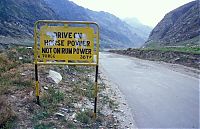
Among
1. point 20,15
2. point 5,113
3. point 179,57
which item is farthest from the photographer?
point 20,15

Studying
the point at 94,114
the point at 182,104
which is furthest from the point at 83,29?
the point at 182,104

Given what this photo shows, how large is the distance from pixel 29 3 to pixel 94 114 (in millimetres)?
137705

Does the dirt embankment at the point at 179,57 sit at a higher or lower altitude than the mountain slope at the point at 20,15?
lower

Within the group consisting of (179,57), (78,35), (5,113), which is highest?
(78,35)

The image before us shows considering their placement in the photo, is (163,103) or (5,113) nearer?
(5,113)

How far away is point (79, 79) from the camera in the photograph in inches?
564

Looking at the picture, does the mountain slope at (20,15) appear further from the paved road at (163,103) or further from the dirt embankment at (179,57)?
the paved road at (163,103)

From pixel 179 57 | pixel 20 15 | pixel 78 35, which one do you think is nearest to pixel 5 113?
pixel 78 35

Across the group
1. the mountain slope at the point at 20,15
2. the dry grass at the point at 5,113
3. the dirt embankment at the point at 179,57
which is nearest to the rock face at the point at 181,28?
the dirt embankment at the point at 179,57

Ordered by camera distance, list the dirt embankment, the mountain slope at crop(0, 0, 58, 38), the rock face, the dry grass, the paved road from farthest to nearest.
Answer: the mountain slope at crop(0, 0, 58, 38) → the rock face → the dirt embankment → the paved road → the dry grass

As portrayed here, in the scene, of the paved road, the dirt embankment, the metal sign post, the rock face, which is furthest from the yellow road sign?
the rock face

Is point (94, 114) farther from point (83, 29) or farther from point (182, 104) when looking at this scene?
point (182, 104)

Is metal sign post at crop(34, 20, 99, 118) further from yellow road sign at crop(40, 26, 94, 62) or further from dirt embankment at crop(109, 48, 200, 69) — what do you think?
dirt embankment at crop(109, 48, 200, 69)

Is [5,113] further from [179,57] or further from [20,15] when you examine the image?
[20,15]
